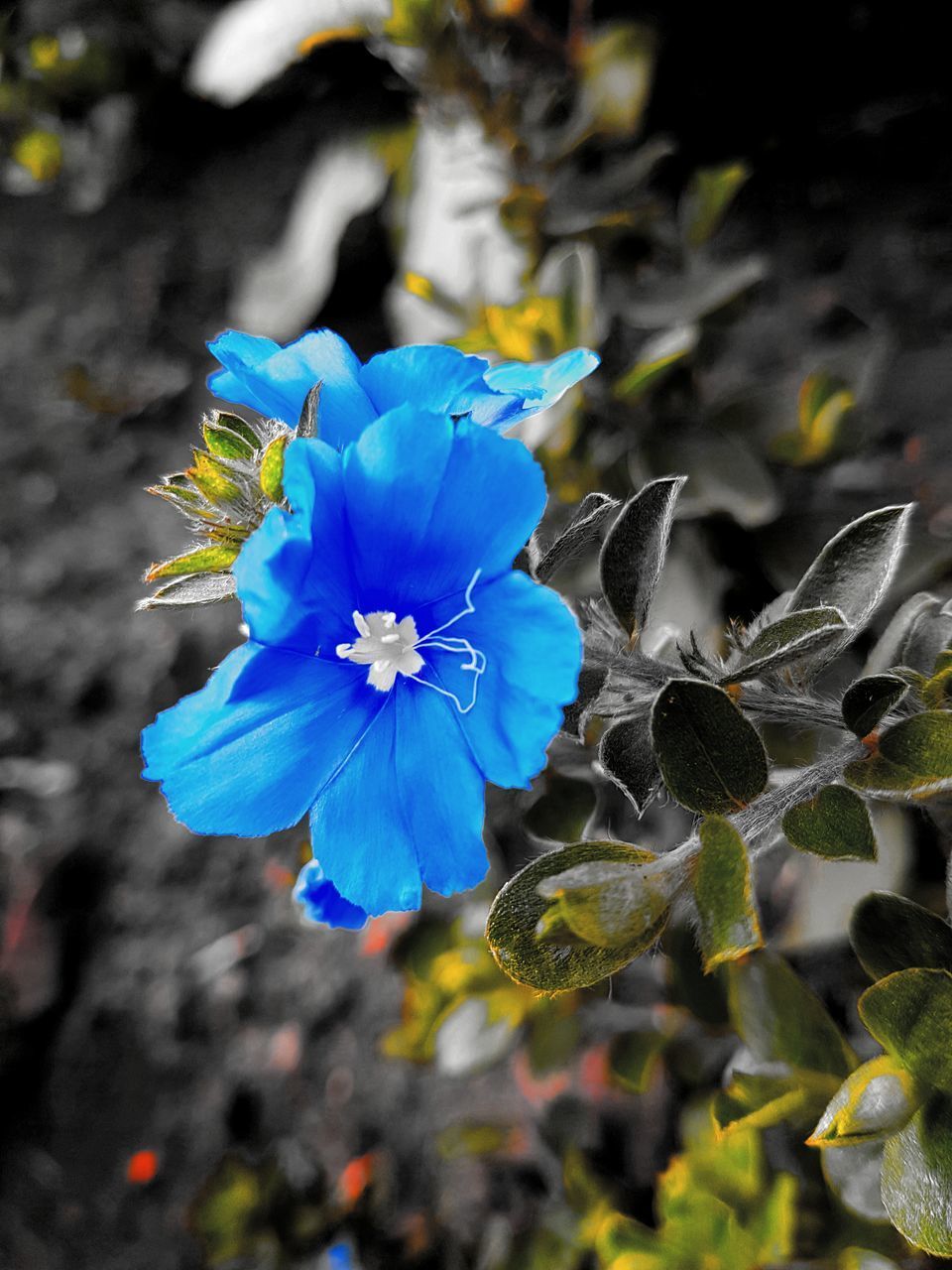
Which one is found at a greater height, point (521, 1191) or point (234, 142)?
point (234, 142)

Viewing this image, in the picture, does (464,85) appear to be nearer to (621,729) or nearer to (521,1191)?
(621,729)

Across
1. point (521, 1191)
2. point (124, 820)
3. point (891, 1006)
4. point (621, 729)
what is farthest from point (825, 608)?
point (124, 820)

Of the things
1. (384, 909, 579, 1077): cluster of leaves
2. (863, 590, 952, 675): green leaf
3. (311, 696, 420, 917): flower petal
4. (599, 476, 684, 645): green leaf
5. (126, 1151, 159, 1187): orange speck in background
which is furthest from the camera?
(126, 1151, 159, 1187): orange speck in background

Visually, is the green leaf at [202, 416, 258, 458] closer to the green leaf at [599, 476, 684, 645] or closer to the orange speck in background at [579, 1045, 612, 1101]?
the green leaf at [599, 476, 684, 645]

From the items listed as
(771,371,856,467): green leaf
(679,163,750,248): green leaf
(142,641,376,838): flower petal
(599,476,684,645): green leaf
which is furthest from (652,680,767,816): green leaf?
(679,163,750,248): green leaf

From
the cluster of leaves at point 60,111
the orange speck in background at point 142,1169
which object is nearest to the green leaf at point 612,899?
the orange speck in background at point 142,1169

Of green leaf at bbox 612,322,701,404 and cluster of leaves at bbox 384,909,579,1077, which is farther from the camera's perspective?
cluster of leaves at bbox 384,909,579,1077

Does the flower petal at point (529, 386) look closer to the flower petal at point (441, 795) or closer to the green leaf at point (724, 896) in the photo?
the flower petal at point (441, 795)
